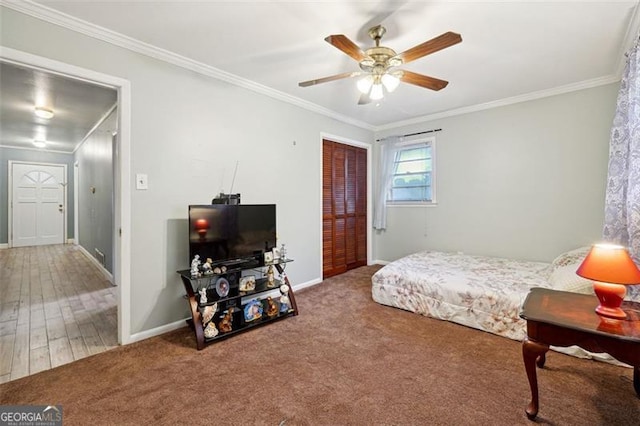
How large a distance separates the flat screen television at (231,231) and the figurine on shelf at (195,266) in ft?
0.13

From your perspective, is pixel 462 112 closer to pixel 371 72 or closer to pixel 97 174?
pixel 371 72

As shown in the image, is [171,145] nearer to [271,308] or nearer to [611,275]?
[271,308]

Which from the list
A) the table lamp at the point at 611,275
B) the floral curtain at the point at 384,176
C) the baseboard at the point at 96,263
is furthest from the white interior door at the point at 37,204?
the table lamp at the point at 611,275

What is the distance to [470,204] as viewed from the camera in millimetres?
4125

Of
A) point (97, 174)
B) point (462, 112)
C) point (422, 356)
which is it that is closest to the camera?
point (422, 356)

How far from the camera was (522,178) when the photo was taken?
12.1 feet

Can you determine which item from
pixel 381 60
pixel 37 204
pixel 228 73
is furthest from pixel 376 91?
pixel 37 204

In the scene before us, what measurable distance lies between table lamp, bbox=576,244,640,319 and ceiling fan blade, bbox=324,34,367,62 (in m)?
1.86

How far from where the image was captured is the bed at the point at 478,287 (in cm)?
248

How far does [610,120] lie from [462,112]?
5.14 feet

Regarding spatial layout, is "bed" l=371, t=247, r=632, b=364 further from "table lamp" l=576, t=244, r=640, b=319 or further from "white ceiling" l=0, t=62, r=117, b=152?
"white ceiling" l=0, t=62, r=117, b=152

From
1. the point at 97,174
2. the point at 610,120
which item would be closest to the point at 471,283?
the point at 610,120

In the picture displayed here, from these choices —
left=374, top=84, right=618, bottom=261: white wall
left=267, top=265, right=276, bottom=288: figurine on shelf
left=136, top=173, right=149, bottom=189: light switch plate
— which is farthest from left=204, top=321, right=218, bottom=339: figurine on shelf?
left=374, top=84, right=618, bottom=261: white wall

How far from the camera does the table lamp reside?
1.43 metres
